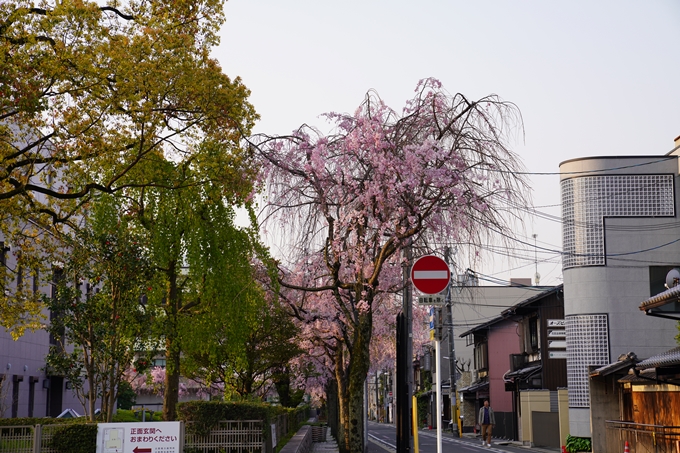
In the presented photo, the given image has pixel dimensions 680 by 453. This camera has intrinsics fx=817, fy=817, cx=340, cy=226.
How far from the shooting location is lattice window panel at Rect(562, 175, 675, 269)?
32125 mm

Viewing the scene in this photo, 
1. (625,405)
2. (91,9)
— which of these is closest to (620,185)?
(625,405)

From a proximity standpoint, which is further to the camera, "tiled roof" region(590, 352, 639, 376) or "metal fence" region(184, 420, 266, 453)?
"tiled roof" region(590, 352, 639, 376)

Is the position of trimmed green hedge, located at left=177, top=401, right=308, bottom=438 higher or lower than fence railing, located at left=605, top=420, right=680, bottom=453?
higher

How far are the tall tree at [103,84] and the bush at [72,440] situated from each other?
4642mm

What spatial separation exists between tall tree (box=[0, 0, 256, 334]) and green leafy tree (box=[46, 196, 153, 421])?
3289 millimetres

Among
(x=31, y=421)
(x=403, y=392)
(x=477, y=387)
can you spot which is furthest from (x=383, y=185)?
(x=477, y=387)

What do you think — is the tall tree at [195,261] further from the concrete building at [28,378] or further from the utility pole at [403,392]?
the concrete building at [28,378]

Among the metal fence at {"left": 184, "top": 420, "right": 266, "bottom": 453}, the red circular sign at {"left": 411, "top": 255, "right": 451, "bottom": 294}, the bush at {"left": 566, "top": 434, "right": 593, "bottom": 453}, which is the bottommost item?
the bush at {"left": 566, "top": 434, "right": 593, "bottom": 453}

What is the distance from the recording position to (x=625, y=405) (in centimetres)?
2628

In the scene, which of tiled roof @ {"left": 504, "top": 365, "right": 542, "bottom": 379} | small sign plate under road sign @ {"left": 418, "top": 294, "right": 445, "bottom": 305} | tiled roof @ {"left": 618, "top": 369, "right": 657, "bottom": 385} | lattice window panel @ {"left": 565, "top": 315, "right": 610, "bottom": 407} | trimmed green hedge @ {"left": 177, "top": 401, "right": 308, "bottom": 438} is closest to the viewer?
small sign plate under road sign @ {"left": 418, "top": 294, "right": 445, "bottom": 305}

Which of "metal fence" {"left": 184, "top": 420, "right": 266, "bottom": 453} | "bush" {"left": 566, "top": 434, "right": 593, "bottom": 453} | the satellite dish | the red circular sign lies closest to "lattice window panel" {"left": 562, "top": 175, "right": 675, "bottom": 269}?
"bush" {"left": 566, "top": 434, "right": 593, "bottom": 453}

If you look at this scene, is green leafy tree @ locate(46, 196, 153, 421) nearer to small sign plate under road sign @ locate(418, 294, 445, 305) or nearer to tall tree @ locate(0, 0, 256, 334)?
tall tree @ locate(0, 0, 256, 334)

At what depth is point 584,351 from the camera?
3231 cm

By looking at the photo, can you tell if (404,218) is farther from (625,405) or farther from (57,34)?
(625,405)
